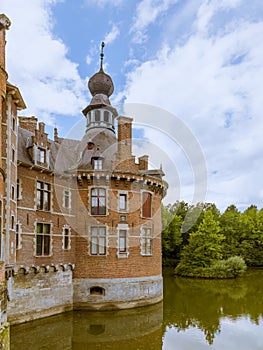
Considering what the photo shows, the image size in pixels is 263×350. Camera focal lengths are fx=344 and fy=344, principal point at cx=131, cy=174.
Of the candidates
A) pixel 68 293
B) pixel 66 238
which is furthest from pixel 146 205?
pixel 68 293

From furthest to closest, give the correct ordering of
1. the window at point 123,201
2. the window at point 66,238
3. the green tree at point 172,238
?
the green tree at point 172,238 < the window at point 123,201 < the window at point 66,238

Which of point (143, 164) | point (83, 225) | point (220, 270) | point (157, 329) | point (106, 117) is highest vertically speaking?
point (106, 117)

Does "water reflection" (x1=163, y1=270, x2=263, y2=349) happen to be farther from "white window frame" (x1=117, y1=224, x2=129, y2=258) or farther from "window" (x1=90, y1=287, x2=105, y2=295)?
"white window frame" (x1=117, y1=224, x2=129, y2=258)

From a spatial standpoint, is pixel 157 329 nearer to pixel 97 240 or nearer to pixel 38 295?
pixel 38 295

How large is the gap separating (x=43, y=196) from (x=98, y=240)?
13.3 ft

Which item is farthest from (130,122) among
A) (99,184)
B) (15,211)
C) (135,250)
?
(15,211)

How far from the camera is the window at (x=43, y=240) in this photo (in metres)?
16.9

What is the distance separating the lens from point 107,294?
18359 mm

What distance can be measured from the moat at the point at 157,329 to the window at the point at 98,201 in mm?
5332

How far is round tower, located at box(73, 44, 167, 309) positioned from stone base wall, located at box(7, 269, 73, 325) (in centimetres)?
81

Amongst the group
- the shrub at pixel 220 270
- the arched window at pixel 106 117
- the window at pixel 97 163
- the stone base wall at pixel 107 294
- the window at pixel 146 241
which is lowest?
the shrub at pixel 220 270

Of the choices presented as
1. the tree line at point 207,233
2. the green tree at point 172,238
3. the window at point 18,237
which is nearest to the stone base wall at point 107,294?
the window at point 18,237

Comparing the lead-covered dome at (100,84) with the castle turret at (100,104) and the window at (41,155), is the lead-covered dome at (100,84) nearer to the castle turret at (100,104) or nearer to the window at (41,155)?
the castle turret at (100,104)

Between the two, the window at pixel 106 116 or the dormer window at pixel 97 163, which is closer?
the dormer window at pixel 97 163
